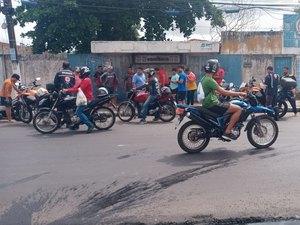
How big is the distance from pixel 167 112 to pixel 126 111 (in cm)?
126

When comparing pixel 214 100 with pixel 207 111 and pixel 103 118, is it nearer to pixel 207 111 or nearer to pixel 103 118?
pixel 207 111

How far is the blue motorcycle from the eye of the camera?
23.5 feet

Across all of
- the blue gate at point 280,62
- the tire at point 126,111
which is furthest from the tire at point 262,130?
the blue gate at point 280,62

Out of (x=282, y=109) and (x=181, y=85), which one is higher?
(x=181, y=85)

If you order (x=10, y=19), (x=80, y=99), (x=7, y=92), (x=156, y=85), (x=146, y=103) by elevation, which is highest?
(x=10, y=19)

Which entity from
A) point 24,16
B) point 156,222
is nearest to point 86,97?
point 156,222

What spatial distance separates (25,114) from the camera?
38.8 feet

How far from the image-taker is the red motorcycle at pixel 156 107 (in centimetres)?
1144

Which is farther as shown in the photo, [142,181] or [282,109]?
[282,109]

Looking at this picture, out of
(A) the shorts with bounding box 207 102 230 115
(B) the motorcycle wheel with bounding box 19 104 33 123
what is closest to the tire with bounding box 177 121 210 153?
(A) the shorts with bounding box 207 102 230 115

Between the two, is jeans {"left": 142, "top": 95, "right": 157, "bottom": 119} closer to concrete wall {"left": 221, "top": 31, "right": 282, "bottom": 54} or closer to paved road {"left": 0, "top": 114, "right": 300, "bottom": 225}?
paved road {"left": 0, "top": 114, "right": 300, "bottom": 225}

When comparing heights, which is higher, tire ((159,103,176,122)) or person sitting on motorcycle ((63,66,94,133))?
person sitting on motorcycle ((63,66,94,133))

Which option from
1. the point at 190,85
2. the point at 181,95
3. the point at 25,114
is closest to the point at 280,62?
the point at 190,85

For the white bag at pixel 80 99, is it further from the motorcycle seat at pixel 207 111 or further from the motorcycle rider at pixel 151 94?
the motorcycle seat at pixel 207 111
